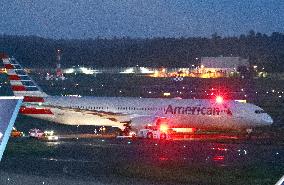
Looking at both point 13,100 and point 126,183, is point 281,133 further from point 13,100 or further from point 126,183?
point 13,100

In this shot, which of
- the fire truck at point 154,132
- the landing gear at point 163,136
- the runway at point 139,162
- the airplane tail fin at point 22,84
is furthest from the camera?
the airplane tail fin at point 22,84

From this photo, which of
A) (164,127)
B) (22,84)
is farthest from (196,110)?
(22,84)

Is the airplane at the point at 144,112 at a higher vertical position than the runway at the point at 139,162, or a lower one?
higher

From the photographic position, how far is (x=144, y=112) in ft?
225

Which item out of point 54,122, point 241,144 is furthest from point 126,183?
point 54,122

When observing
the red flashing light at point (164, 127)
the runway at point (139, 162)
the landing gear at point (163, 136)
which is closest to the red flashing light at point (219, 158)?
the runway at point (139, 162)

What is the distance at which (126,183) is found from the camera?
34312 mm

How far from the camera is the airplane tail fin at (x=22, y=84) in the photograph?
72.5 meters

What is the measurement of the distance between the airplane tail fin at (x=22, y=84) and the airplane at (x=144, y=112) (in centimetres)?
11

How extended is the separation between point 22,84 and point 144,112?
42.9 ft

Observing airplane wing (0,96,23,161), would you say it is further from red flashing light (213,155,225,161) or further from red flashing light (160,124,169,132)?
red flashing light (160,124,169,132)

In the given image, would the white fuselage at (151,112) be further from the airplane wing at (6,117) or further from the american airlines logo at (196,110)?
the airplane wing at (6,117)

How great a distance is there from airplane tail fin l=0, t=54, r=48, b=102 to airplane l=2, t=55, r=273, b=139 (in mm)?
114

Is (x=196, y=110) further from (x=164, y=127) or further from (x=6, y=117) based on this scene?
(x=6, y=117)
